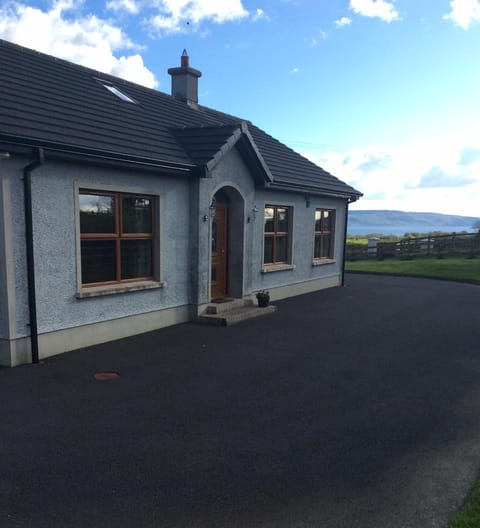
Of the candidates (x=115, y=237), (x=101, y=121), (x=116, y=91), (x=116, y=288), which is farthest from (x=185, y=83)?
(x=116, y=288)

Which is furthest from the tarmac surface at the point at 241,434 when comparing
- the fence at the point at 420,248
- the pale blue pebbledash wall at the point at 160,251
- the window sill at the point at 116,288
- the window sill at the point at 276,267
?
the fence at the point at 420,248

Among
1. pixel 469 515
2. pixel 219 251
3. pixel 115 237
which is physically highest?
pixel 115 237

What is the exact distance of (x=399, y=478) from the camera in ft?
13.8

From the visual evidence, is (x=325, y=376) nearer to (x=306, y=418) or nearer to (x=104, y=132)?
(x=306, y=418)

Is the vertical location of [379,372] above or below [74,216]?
below

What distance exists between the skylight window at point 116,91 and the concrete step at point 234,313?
5.70 meters

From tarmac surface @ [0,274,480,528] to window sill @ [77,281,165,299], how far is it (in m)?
0.98

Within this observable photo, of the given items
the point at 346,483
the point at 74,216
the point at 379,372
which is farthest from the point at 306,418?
the point at 74,216

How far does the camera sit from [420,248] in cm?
3117

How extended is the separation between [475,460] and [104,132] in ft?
26.2

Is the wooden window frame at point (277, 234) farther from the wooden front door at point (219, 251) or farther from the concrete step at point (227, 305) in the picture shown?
the concrete step at point (227, 305)

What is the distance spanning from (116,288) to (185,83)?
30.8 feet

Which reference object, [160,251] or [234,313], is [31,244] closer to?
[160,251]

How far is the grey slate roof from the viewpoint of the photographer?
7.81 meters
